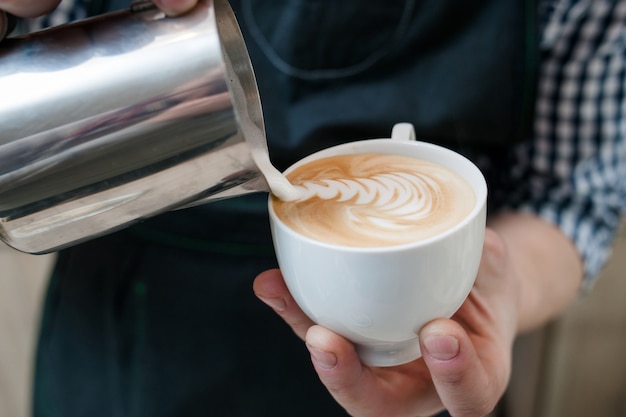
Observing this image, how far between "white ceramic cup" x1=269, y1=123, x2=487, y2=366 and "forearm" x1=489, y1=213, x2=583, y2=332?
1.03 feet

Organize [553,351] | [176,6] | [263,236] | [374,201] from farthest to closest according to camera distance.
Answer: [553,351]
[263,236]
[374,201]
[176,6]

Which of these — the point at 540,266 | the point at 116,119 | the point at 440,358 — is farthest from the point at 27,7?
the point at 540,266

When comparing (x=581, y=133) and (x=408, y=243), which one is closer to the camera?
(x=408, y=243)

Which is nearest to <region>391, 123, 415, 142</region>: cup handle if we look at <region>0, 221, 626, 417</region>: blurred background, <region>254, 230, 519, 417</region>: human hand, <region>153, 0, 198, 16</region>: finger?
<region>254, 230, 519, 417</region>: human hand

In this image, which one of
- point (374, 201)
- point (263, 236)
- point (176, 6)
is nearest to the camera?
point (176, 6)

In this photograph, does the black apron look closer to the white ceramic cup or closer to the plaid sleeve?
the plaid sleeve

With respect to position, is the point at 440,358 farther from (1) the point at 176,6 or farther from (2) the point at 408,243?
(1) the point at 176,6

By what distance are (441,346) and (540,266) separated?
38 cm

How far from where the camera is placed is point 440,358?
49cm

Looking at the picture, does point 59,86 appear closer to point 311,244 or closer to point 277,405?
point 311,244

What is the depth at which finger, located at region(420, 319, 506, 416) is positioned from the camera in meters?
0.48

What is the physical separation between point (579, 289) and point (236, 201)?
47 cm

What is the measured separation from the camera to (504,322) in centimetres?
66

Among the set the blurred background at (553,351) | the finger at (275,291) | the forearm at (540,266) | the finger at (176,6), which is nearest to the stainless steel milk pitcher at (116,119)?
the finger at (176,6)
